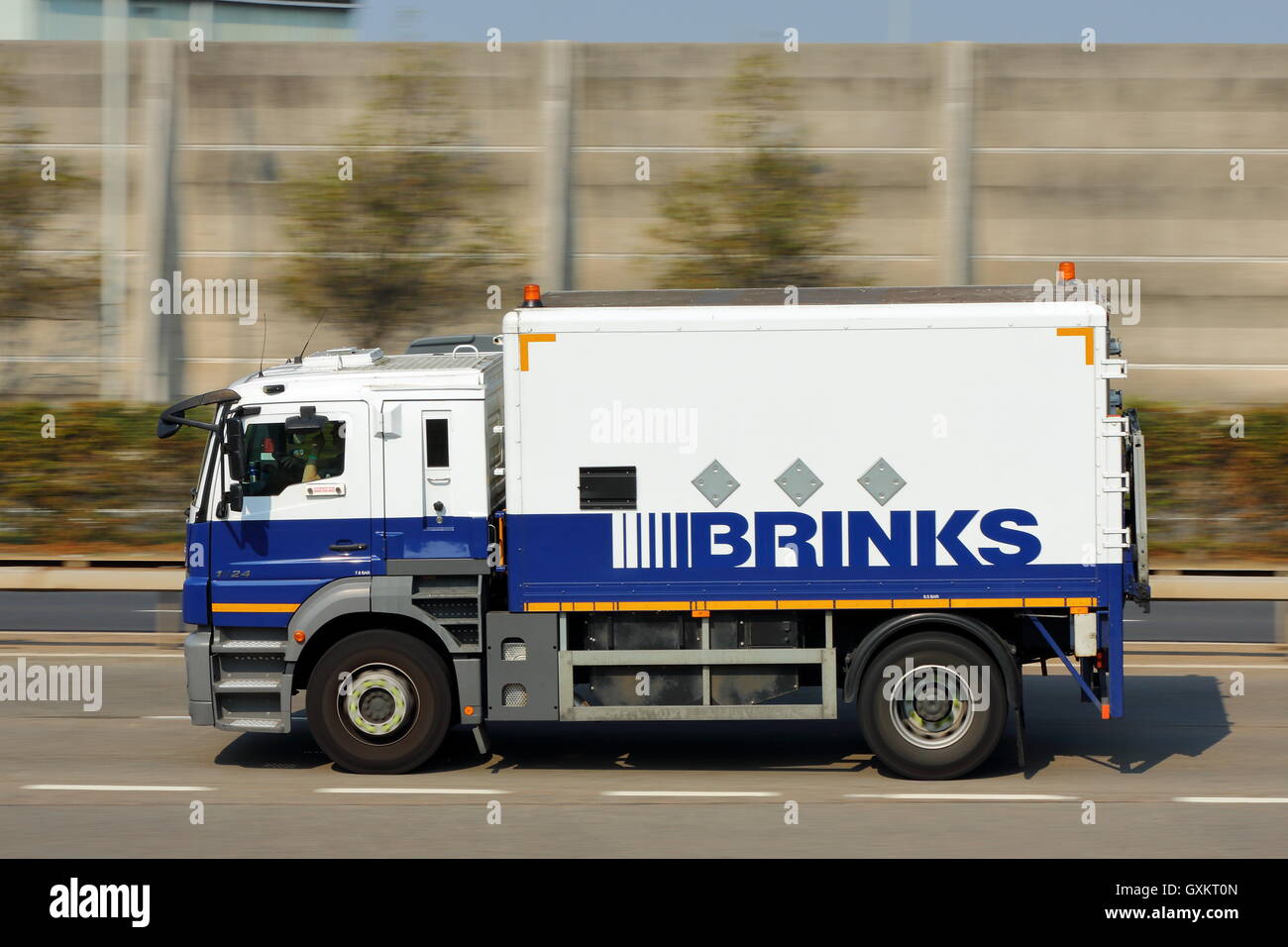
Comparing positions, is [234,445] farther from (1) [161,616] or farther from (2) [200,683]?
(1) [161,616]

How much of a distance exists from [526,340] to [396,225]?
14.0 m

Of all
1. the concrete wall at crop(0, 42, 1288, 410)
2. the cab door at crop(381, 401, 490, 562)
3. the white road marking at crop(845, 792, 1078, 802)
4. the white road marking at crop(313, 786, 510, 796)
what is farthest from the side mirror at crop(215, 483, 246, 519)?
the concrete wall at crop(0, 42, 1288, 410)

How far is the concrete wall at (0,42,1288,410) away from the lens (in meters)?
25.4

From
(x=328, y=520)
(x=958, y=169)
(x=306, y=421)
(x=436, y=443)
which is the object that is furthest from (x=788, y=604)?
(x=958, y=169)

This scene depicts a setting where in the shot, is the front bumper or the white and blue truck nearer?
the white and blue truck

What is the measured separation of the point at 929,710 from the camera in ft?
29.9

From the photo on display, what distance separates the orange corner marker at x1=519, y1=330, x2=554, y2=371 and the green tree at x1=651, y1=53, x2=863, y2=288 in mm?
12228

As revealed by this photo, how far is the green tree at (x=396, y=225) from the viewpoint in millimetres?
22406

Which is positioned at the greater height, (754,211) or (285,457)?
(754,211)

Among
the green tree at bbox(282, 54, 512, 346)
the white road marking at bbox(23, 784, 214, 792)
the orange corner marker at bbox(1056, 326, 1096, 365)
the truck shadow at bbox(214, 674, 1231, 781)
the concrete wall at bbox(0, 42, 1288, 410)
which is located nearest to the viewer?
the orange corner marker at bbox(1056, 326, 1096, 365)

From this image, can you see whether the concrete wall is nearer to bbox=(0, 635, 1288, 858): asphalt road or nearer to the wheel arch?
bbox=(0, 635, 1288, 858): asphalt road

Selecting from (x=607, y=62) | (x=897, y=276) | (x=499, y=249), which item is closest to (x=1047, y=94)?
(x=897, y=276)

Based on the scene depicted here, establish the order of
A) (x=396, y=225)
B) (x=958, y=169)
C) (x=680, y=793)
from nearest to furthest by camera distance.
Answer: (x=680, y=793), (x=396, y=225), (x=958, y=169)

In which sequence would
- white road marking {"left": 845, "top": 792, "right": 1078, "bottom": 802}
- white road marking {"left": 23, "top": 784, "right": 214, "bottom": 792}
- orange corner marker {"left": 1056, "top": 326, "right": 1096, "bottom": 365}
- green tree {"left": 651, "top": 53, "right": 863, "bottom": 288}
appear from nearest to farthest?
white road marking {"left": 845, "top": 792, "right": 1078, "bottom": 802}
orange corner marker {"left": 1056, "top": 326, "right": 1096, "bottom": 365}
white road marking {"left": 23, "top": 784, "right": 214, "bottom": 792}
green tree {"left": 651, "top": 53, "right": 863, "bottom": 288}
